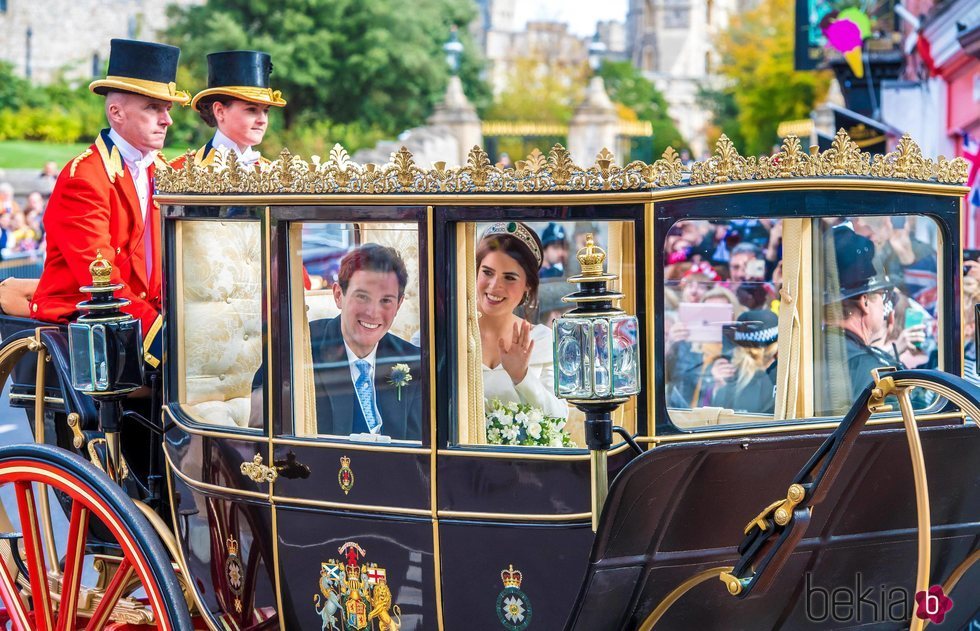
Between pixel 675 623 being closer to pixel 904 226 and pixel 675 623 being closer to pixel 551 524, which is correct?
pixel 551 524

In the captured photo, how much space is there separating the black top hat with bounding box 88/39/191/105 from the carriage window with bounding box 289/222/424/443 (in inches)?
54.2

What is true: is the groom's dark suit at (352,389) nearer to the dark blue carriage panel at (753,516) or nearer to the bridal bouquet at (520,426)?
the bridal bouquet at (520,426)

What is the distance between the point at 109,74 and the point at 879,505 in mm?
3361

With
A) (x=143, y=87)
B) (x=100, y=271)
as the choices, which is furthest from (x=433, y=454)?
(x=143, y=87)

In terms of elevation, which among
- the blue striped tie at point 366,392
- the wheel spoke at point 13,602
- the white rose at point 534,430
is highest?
the blue striped tie at point 366,392

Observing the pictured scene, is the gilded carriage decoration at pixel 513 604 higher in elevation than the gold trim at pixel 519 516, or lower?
lower

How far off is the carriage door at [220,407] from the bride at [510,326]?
69 centimetres

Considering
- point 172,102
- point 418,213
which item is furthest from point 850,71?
point 418,213

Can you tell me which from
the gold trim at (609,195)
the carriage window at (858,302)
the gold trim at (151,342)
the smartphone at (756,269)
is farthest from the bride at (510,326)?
the smartphone at (756,269)

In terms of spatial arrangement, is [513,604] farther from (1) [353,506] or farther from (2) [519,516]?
(1) [353,506]

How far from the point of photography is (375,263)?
4172 millimetres

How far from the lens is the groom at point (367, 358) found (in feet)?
13.5

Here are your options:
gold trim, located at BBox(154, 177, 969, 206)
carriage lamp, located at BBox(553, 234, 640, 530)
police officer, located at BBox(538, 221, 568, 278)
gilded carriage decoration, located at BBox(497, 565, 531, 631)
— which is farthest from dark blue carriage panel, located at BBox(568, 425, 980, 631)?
police officer, located at BBox(538, 221, 568, 278)

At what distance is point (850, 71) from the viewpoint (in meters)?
17.4
